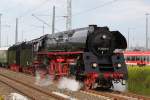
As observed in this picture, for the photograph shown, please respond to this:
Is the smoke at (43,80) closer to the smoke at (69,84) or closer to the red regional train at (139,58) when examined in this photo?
the smoke at (69,84)

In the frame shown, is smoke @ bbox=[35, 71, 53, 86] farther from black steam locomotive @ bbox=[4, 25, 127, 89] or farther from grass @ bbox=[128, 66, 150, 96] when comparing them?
grass @ bbox=[128, 66, 150, 96]

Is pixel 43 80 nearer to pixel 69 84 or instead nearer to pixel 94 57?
pixel 69 84

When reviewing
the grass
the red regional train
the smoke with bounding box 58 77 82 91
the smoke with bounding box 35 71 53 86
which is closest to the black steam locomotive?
the smoke with bounding box 58 77 82 91

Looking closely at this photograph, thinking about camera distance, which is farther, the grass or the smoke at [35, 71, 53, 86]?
the smoke at [35, 71, 53, 86]

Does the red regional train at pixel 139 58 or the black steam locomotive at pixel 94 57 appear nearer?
the black steam locomotive at pixel 94 57

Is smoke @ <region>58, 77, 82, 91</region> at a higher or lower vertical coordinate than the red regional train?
lower

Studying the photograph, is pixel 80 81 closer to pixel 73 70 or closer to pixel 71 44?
pixel 73 70

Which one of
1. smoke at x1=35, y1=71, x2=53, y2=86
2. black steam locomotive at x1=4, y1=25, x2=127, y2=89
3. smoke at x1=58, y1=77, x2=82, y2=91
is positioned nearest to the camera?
black steam locomotive at x1=4, y1=25, x2=127, y2=89

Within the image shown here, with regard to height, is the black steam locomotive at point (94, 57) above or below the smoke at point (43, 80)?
above

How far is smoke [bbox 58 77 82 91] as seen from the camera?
2183cm

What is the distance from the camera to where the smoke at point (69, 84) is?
2183 cm

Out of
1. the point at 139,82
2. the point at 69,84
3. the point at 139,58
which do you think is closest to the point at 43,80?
the point at 69,84

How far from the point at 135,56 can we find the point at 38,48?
1273 inches

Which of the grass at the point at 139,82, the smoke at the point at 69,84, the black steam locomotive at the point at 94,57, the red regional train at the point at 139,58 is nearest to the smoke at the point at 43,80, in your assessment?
the smoke at the point at 69,84
